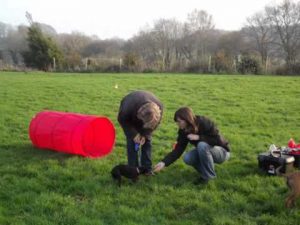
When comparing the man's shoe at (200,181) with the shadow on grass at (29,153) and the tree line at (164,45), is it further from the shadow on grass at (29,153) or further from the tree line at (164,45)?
the tree line at (164,45)

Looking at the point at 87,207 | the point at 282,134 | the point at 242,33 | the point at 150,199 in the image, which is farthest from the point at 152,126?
the point at 242,33

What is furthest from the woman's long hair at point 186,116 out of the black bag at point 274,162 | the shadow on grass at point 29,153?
the shadow on grass at point 29,153

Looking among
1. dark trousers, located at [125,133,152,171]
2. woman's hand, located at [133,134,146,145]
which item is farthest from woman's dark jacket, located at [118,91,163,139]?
dark trousers, located at [125,133,152,171]

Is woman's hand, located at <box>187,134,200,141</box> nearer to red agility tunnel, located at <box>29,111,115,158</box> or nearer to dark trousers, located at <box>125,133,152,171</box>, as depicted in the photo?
dark trousers, located at <box>125,133,152,171</box>

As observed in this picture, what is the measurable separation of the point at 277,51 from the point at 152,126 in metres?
49.4

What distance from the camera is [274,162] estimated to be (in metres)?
6.12

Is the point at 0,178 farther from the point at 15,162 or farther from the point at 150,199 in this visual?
the point at 150,199

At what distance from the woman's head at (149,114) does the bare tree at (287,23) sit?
154ft

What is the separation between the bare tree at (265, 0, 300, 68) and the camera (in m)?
50.0

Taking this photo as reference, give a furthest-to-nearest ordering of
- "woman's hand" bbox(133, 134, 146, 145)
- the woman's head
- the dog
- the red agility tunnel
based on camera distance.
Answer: the red agility tunnel < "woman's hand" bbox(133, 134, 146, 145) < the woman's head < the dog

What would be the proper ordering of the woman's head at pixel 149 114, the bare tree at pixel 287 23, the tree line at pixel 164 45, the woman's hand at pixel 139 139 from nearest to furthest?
the woman's head at pixel 149 114 → the woman's hand at pixel 139 139 → the tree line at pixel 164 45 → the bare tree at pixel 287 23

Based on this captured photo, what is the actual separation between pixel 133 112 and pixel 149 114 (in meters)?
0.40

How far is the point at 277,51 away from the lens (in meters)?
51.8

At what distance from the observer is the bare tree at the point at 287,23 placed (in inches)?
1969
